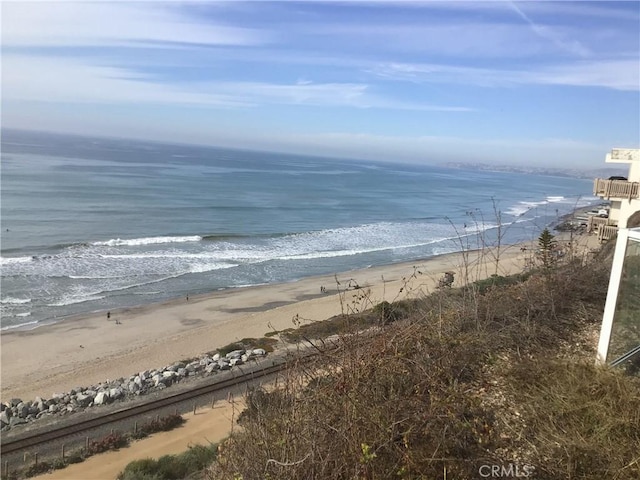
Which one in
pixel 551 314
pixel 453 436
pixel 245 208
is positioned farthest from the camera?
pixel 245 208

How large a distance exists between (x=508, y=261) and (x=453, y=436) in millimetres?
32228

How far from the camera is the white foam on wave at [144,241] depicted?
34.3 meters

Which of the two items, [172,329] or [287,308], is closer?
[172,329]

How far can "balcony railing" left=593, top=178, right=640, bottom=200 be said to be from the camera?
21.2m

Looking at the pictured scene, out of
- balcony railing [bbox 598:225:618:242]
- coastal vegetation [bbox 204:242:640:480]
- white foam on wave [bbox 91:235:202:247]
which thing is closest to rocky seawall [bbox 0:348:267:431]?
coastal vegetation [bbox 204:242:640:480]

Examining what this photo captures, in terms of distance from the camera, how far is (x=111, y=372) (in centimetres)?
1612

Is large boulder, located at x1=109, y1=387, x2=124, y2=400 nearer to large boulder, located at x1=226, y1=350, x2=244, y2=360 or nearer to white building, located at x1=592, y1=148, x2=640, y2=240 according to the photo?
large boulder, located at x1=226, y1=350, x2=244, y2=360

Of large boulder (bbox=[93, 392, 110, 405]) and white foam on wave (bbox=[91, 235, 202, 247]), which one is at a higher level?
white foam on wave (bbox=[91, 235, 202, 247])

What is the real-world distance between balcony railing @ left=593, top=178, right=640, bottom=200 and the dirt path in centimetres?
1873

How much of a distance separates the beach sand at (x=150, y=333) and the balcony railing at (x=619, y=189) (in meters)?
3.17

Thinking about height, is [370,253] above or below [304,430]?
below

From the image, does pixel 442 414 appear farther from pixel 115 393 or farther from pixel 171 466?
pixel 115 393

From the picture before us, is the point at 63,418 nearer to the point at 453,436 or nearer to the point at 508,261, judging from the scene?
the point at 453,436

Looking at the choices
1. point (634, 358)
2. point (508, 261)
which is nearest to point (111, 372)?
point (634, 358)
